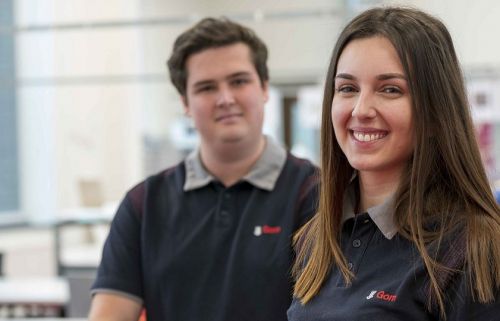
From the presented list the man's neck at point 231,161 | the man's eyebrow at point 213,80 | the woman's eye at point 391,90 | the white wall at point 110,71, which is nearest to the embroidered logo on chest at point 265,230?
the man's neck at point 231,161

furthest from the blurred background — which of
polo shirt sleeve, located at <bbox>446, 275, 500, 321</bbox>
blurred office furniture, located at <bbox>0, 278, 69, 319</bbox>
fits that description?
polo shirt sleeve, located at <bbox>446, 275, 500, 321</bbox>

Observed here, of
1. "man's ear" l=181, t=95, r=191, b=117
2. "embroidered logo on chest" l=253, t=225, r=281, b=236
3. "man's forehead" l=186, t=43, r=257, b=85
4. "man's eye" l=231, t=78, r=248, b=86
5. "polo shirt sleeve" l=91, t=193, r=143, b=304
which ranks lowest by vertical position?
"polo shirt sleeve" l=91, t=193, r=143, b=304

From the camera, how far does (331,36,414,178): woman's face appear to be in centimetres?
112

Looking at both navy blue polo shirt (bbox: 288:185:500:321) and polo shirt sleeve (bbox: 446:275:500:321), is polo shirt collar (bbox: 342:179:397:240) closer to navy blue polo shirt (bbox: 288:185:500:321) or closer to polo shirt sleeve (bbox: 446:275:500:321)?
navy blue polo shirt (bbox: 288:185:500:321)

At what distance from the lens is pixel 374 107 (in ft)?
3.73

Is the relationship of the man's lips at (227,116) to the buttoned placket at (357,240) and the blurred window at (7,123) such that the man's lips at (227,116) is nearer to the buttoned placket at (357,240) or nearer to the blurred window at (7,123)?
the buttoned placket at (357,240)

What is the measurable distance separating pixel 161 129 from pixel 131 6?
1355mm

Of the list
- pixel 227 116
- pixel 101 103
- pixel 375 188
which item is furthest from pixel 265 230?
pixel 101 103

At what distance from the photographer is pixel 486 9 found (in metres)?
6.90

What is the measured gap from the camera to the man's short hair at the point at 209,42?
1.85 m

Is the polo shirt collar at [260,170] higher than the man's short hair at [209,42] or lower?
lower

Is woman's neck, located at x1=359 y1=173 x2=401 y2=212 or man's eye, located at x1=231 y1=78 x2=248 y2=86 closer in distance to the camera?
woman's neck, located at x1=359 y1=173 x2=401 y2=212

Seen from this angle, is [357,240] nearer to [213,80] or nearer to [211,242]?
[211,242]

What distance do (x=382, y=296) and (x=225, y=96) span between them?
2.71 ft
